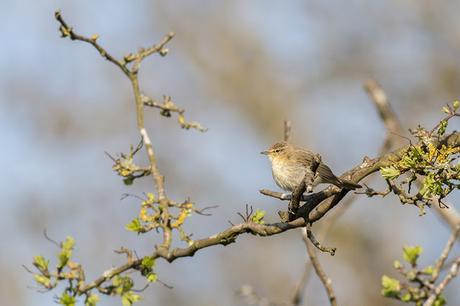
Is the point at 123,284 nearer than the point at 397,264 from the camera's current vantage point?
No

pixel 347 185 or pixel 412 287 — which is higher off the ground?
pixel 347 185

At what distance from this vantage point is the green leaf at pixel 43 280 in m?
4.62

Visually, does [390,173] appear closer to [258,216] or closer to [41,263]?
[258,216]

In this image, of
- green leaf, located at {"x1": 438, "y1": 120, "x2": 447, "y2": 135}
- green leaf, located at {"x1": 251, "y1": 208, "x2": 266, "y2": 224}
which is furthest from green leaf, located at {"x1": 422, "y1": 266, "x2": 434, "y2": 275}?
green leaf, located at {"x1": 251, "y1": 208, "x2": 266, "y2": 224}

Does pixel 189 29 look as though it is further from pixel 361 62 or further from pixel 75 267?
pixel 75 267

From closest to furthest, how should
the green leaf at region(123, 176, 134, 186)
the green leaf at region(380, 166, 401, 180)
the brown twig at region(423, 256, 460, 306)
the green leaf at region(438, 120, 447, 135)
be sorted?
the brown twig at region(423, 256, 460, 306) < the green leaf at region(380, 166, 401, 180) < the green leaf at region(438, 120, 447, 135) < the green leaf at region(123, 176, 134, 186)

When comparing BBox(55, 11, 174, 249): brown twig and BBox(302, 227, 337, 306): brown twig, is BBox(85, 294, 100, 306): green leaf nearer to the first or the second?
BBox(55, 11, 174, 249): brown twig

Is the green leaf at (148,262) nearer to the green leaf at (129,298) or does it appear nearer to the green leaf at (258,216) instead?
the green leaf at (129,298)

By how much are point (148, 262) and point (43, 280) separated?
0.66 metres

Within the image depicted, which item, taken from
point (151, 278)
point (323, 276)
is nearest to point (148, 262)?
point (151, 278)

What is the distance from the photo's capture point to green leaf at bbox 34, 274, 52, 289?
4.62 meters

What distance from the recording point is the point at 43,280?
463 centimetres

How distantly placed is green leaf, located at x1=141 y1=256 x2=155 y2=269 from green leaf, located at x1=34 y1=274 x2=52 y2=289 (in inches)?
23.4

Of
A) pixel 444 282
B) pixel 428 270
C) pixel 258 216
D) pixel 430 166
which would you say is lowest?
pixel 444 282
